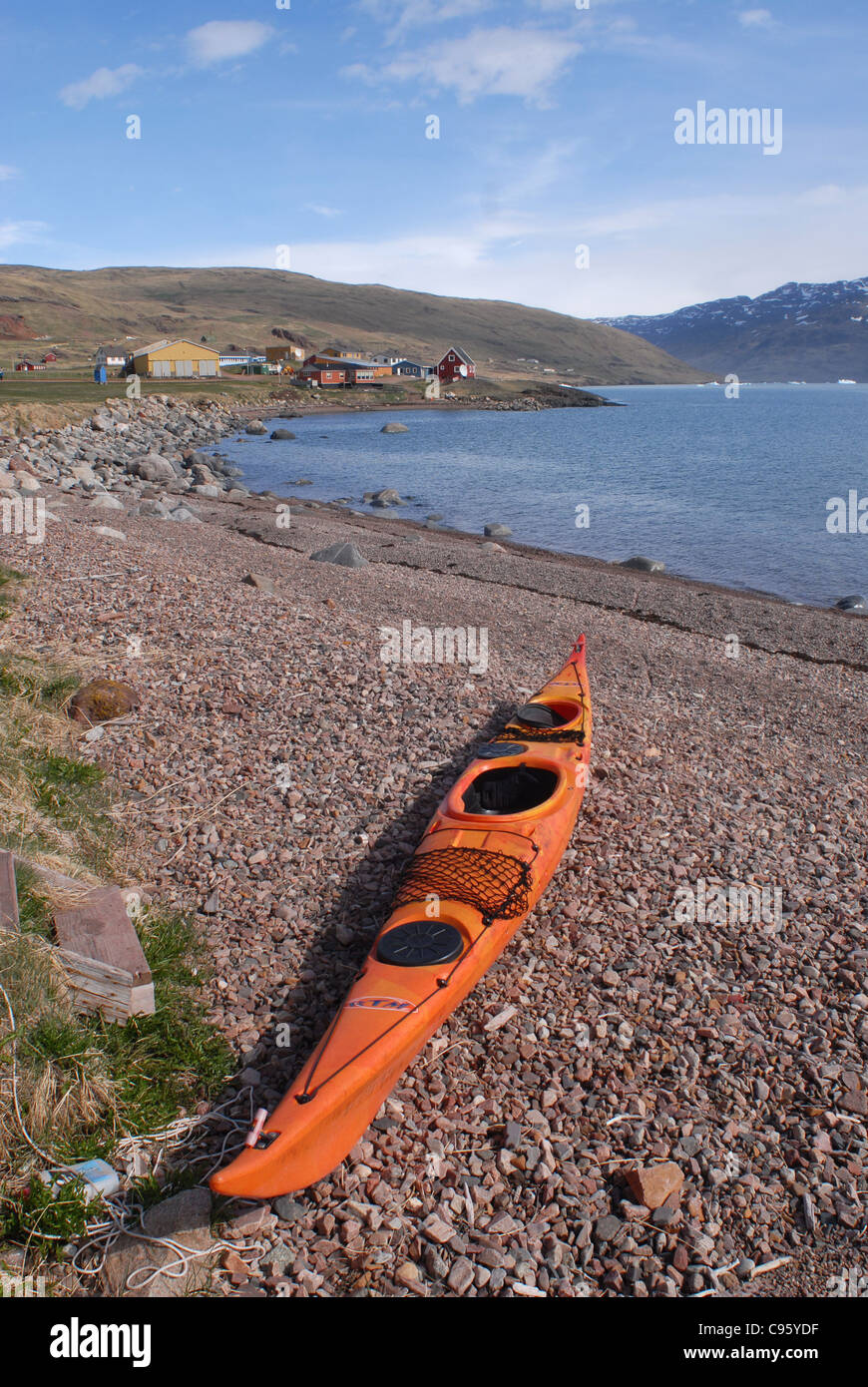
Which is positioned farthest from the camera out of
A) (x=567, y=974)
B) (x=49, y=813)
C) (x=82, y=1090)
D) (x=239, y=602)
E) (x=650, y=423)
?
(x=650, y=423)

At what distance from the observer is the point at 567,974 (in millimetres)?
6570

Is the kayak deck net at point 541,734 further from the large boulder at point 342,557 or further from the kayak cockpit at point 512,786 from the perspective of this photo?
the large boulder at point 342,557

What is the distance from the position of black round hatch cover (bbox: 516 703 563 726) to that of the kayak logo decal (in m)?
4.99

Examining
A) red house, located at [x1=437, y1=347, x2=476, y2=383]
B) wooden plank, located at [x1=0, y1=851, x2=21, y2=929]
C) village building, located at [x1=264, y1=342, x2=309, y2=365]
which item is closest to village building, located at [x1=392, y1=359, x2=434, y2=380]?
red house, located at [x1=437, y1=347, x2=476, y2=383]

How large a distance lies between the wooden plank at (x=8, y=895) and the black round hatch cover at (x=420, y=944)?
2438mm

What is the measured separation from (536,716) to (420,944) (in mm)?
4562

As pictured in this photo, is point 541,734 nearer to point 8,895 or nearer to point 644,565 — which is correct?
point 8,895

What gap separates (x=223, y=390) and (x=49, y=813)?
8740cm

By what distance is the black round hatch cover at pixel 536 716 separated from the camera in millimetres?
9977

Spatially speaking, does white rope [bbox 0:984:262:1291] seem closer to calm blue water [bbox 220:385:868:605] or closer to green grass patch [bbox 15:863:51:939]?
green grass patch [bbox 15:863:51:939]

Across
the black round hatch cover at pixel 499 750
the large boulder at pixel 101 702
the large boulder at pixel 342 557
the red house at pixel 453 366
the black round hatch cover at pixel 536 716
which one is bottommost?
the black round hatch cover at pixel 499 750

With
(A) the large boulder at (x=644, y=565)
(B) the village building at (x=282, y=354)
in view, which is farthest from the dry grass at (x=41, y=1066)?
(B) the village building at (x=282, y=354)
